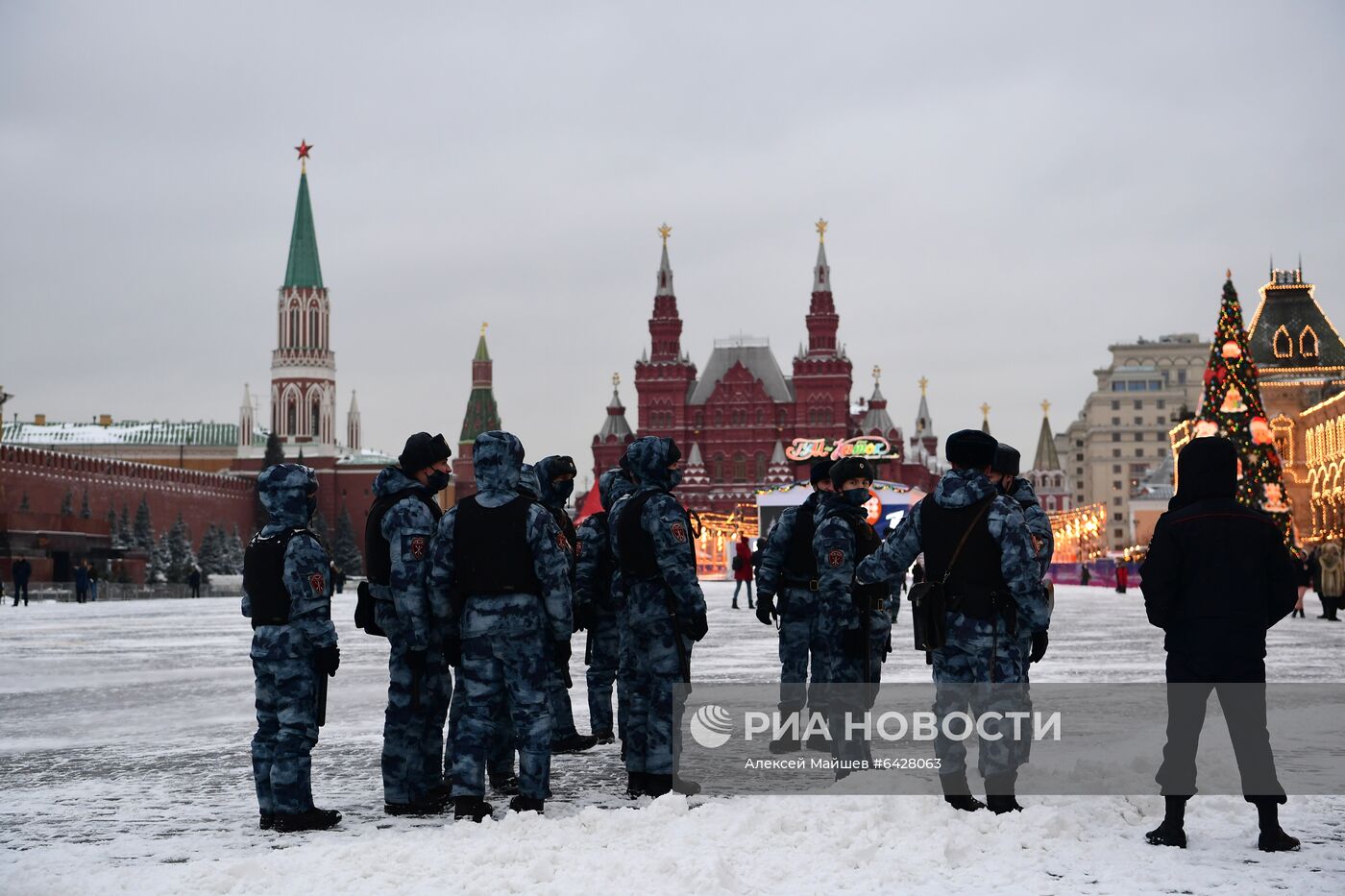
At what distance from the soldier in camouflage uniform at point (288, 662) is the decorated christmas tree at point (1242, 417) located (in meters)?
35.0

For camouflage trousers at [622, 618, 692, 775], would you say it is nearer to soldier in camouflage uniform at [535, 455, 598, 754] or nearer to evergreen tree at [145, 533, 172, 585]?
soldier in camouflage uniform at [535, 455, 598, 754]

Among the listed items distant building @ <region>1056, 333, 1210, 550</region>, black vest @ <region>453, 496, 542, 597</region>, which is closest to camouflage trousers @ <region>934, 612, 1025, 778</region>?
black vest @ <region>453, 496, 542, 597</region>

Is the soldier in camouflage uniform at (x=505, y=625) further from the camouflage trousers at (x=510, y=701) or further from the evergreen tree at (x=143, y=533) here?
the evergreen tree at (x=143, y=533)

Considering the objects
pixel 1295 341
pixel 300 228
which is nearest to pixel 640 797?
pixel 1295 341

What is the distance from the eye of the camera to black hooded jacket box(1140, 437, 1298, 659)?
236 inches

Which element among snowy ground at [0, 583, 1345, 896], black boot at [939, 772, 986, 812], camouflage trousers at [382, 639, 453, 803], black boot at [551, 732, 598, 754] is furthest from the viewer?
black boot at [551, 732, 598, 754]

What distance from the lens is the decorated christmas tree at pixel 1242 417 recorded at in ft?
126

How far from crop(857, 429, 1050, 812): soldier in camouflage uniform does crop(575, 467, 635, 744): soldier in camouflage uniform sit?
1977mm

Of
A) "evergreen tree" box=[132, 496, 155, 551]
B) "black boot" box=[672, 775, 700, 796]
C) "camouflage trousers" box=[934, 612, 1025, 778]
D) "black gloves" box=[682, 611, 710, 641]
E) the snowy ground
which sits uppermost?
"evergreen tree" box=[132, 496, 155, 551]

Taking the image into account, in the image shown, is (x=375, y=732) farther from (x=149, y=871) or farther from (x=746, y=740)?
(x=149, y=871)

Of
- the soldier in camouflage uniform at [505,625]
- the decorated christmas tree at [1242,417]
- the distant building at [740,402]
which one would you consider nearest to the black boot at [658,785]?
the soldier in camouflage uniform at [505,625]

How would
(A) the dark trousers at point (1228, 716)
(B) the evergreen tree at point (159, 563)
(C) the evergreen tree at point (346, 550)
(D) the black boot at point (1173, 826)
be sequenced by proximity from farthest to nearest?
(C) the evergreen tree at point (346, 550) < (B) the evergreen tree at point (159, 563) < (D) the black boot at point (1173, 826) < (A) the dark trousers at point (1228, 716)

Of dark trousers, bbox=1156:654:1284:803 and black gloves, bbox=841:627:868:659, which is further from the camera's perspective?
black gloves, bbox=841:627:868:659

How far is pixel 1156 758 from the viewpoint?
812 cm
